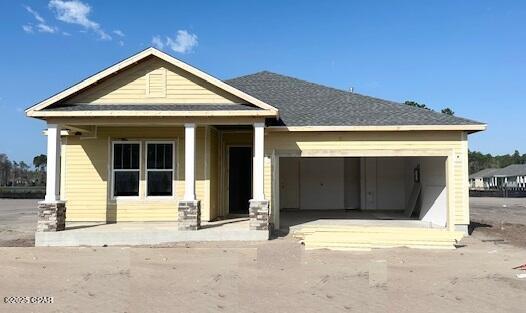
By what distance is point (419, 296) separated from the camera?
6.86 meters

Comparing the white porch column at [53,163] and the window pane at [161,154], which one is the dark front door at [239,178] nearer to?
the window pane at [161,154]

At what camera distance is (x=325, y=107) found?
16.1m

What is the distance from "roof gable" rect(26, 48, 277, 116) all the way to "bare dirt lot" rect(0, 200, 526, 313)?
4.08 meters

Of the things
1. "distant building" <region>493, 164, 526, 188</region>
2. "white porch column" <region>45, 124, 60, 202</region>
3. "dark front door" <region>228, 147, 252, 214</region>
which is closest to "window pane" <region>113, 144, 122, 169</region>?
"white porch column" <region>45, 124, 60, 202</region>

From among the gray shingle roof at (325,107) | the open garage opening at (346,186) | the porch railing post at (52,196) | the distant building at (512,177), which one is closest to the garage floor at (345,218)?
the open garage opening at (346,186)

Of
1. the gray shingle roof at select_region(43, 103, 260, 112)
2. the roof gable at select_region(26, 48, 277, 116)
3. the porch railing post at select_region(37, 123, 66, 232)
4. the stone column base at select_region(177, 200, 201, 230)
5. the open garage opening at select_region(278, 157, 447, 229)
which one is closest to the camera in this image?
the porch railing post at select_region(37, 123, 66, 232)

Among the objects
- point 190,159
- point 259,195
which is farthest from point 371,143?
point 190,159

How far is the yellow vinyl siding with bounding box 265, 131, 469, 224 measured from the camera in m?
14.0

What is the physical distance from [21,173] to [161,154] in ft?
306

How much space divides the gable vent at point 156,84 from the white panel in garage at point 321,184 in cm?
836

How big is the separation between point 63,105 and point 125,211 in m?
3.62

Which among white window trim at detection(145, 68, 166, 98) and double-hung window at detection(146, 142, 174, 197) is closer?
white window trim at detection(145, 68, 166, 98)

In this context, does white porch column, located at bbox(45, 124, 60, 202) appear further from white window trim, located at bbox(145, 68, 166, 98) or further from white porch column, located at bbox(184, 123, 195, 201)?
white porch column, located at bbox(184, 123, 195, 201)

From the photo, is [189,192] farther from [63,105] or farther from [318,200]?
[318,200]
